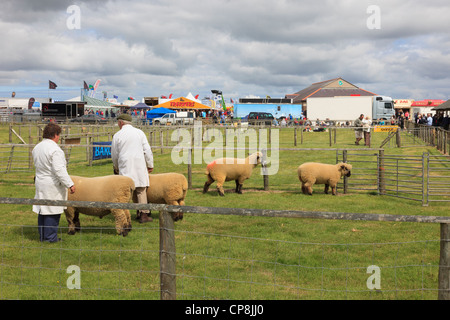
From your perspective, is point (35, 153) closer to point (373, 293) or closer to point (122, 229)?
point (122, 229)

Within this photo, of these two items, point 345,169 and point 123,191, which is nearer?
point 123,191

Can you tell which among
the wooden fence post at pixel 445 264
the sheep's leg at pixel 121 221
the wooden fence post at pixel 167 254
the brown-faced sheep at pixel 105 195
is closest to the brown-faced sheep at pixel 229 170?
the brown-faced sheep at pixel 105 195

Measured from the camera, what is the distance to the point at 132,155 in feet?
26.8

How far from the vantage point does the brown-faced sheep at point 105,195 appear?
7559 millimetres

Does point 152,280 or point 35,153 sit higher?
point 35,153

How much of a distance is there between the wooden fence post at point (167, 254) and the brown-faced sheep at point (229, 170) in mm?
7417

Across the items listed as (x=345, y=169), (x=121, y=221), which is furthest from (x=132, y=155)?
(x=345, y=169)

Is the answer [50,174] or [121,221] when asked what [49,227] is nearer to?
[50,174]

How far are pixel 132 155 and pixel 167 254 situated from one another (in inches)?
166

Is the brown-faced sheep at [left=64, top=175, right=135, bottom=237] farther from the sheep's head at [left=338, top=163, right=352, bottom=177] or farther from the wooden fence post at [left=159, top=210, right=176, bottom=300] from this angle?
the sheep's head at [left=338, top=163, right=352, bottom=177]

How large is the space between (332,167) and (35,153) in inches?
315
